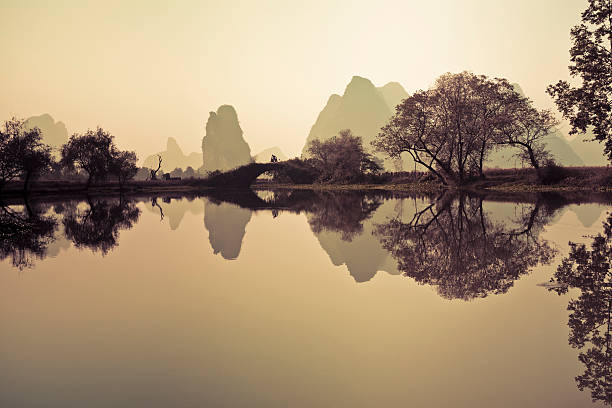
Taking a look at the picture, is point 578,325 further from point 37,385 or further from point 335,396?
point 37,385

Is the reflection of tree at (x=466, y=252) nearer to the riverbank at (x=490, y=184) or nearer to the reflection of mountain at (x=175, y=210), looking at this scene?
the reflection of mountain at (x=175, y=210)

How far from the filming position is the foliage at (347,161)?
278ft

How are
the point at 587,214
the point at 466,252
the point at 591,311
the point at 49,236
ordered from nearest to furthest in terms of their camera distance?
the point at 591,311 < the point at 466,252 < the point at 49,236 < the point at 587,214

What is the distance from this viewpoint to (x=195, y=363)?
541 centimetres

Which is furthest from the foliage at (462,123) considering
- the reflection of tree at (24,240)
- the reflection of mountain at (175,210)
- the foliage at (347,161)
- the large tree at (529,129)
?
the reflection of tree at (24,240)

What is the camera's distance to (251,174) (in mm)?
104125

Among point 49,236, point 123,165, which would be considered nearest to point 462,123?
point 49,236

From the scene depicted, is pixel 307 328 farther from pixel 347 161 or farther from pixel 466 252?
pixel 347 161

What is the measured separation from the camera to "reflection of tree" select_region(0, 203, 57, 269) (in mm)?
14117

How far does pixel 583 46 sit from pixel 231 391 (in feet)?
135

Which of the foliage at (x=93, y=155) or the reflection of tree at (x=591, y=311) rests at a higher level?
the foliage at (x=93, y=155)

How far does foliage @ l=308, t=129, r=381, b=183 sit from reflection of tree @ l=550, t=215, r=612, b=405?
73143 mm

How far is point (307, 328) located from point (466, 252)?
27.6 feet

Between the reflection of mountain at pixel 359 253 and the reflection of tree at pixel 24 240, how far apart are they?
1160 centimetres
